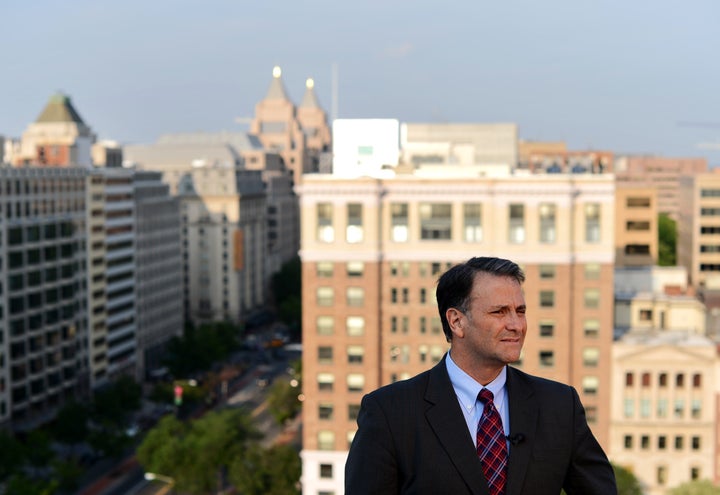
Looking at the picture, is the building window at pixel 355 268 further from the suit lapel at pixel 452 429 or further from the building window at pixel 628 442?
the suit lapel at pixel 452 429

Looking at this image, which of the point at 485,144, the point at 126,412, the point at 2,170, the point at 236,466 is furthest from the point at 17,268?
the point at 485,144

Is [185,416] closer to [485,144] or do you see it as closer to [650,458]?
[485,144]

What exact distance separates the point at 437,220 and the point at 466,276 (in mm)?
74641

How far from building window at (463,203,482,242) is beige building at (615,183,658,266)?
61.0m

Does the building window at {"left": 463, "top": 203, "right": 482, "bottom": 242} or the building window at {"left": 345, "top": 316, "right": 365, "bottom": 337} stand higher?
the building window at {"left": 463, "top": 203, "right": 482, "bottom": 242}

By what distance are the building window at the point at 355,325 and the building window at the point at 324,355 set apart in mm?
1985

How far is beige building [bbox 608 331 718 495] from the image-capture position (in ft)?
297

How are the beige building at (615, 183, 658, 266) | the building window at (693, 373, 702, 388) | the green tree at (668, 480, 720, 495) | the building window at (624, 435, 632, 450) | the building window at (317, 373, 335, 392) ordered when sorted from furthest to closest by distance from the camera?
the beige building at (615, 183, 658, 266) < the building window at (624, 435, 632, 450) < the building window at (693, 373, 702, 388) < the building window at (317, 373, 335, 392) < the green tree at (668, 480, 720, 495)

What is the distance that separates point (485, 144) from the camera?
143m

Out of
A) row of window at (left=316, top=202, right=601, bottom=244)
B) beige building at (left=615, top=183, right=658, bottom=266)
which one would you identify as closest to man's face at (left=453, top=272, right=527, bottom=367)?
row of window at (left=316, top=202, right=601, bottom=244)

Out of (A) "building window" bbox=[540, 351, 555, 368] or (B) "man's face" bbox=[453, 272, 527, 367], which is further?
(A) "building window" bbox=[540, 351, 555, 368]

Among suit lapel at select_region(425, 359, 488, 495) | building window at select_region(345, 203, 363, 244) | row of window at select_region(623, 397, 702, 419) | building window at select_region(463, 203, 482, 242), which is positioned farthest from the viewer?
row of window at select_region(623, 397, 702, 419)

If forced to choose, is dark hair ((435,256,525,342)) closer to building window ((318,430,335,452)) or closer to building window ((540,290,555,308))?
building window ((318,430,335,452))

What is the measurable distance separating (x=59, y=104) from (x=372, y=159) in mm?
84354
